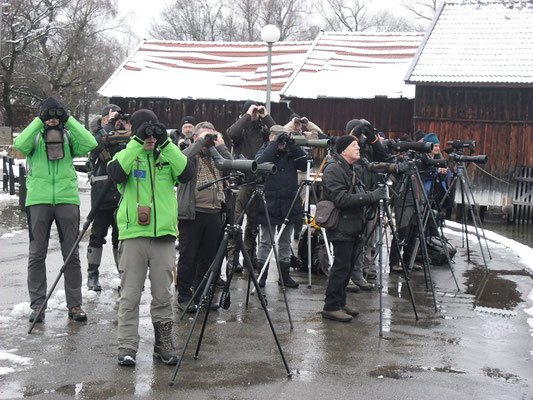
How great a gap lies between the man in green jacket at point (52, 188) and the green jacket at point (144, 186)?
1226mm

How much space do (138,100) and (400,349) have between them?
21254mm

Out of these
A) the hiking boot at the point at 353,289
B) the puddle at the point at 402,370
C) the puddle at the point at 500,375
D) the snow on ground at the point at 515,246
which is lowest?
the snow on ground at the point at 515,246

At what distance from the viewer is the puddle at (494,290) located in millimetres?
8266

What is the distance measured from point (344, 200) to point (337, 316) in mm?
1107

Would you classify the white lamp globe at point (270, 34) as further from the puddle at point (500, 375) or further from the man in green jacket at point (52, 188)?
the puddle at point (500, 375)

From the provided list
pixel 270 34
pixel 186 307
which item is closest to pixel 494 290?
pixel 186 307

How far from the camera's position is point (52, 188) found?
6766mm

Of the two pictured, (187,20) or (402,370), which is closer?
(402,370)

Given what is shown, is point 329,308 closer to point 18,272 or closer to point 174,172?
point 174,172

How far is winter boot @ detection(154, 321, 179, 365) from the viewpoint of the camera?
5727mm

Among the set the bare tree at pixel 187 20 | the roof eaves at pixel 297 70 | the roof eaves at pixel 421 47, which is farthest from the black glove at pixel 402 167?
the bare tree at pixel 187 20

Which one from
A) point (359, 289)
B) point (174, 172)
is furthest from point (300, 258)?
point (174, 172)

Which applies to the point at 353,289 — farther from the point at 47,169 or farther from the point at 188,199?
the point at 47,169

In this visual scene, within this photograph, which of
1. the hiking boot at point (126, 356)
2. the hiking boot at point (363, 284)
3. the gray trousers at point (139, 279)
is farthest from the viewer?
the hiking boot at point (363, 284)
